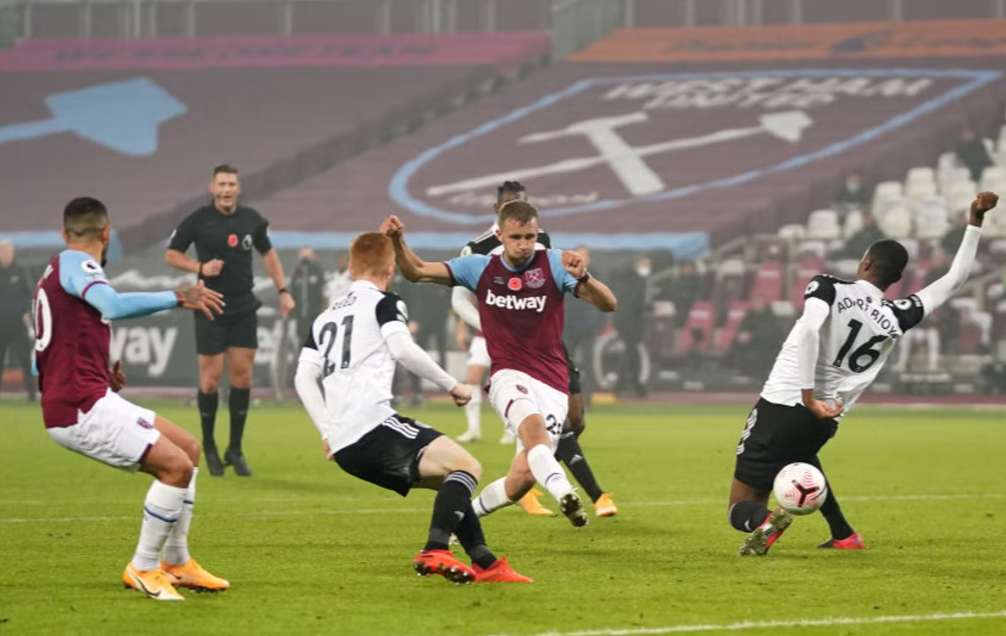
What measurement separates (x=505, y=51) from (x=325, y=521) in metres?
31.9

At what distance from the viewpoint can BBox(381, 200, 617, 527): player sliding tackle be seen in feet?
29.7

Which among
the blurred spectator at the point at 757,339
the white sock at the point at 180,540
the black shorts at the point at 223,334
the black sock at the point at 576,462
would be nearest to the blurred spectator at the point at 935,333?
the blurred spectator at the point at 757,339

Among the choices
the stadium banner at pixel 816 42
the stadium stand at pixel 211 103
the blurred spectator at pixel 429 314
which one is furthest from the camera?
the stadium stand at pixel 211 103

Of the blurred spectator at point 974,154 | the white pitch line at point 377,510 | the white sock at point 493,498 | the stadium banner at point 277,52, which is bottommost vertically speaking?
the white pitch line at point 377,510

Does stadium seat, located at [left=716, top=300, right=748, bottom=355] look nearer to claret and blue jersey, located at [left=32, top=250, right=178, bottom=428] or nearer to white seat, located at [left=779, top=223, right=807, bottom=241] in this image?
white seat, located at [left=779, top=223, right=807, bottom=241]

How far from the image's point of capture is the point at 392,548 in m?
9.51

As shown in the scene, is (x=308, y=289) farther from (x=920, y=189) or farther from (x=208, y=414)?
(x=920, y=189)

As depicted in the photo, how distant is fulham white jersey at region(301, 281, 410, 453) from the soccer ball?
88.0 inches

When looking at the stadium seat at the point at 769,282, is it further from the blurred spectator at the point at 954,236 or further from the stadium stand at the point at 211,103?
the stadium stand at the point at 211,103

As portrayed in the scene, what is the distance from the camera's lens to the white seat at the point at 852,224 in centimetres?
3041

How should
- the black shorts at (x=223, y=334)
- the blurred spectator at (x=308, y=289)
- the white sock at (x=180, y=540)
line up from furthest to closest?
the blurred spectator at (x=308, y=289), the black shorts at (x=223, y=334), the white sock at (x=180, y=540)

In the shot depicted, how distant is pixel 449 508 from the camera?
800 cm

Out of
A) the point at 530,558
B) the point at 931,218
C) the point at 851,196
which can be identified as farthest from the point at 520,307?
the point at 851,196

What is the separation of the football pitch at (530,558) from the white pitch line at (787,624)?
0.02 m
